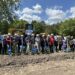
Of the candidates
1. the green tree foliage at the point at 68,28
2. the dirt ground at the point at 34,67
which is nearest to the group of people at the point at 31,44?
the dirt ground at the point at 34,67

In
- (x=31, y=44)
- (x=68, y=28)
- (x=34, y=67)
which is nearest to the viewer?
(x=34, y=67)

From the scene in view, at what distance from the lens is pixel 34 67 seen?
1945cm

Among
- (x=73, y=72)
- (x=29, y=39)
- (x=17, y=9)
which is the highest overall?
(x=17, y=9)

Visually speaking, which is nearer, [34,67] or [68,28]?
[34,67]

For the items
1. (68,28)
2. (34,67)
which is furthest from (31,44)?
(68,28)

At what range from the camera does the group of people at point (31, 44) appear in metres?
27.8

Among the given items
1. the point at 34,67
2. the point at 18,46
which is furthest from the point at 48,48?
the point at 34,67

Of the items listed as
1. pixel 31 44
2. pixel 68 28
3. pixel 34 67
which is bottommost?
pixel 34 67

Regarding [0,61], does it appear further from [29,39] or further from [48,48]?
[48,48]

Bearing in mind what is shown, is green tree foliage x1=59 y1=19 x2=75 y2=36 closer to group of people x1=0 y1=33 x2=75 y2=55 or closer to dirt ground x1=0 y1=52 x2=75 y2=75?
group of people x1=0 y1=33 x2=75 y2=55

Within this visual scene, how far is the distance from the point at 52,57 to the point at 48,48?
609cm

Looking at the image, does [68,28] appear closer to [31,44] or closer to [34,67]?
[31,44]

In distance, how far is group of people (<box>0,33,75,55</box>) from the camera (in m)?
27.8

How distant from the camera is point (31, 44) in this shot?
2906cm
